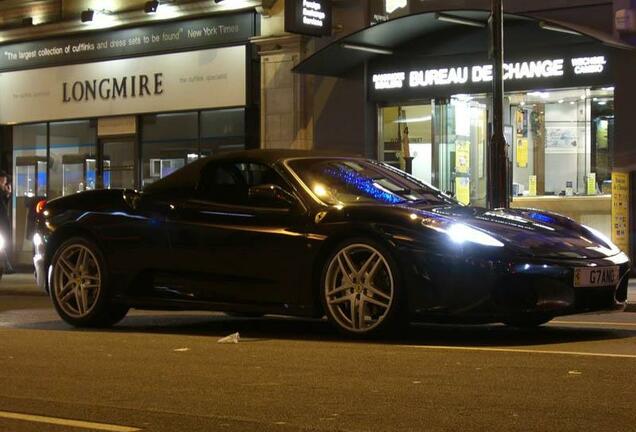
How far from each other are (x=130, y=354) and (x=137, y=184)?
53.1 feet

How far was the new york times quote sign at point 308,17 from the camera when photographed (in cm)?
1945

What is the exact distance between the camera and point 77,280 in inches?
402

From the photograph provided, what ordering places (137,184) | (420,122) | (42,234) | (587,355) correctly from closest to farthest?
1. (587,355)
2. (42,234)
3. (420,122)
4. (137,184)

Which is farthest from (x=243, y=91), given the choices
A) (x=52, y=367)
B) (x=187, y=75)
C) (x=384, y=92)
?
(x=52, y=367)

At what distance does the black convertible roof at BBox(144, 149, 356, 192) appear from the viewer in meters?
9.59

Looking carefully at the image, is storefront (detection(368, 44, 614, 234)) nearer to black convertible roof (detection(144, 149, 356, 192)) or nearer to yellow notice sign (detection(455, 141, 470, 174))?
yellow notice sign (detection(455, 141, 470, 174))

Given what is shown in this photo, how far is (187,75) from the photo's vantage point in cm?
2297

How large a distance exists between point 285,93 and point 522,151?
4607mm

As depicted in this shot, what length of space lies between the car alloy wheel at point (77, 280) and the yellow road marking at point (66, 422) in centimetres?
402

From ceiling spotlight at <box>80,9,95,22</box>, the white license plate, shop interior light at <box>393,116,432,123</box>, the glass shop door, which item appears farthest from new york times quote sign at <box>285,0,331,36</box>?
the white license plate

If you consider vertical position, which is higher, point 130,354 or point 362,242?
point 362,242

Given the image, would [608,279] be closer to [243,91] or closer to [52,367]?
[52,367]

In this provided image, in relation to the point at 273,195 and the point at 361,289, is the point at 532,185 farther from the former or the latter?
the point at 361,289

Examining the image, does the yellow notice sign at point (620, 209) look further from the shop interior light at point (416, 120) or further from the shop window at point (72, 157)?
the shop window at point (72, 157)
